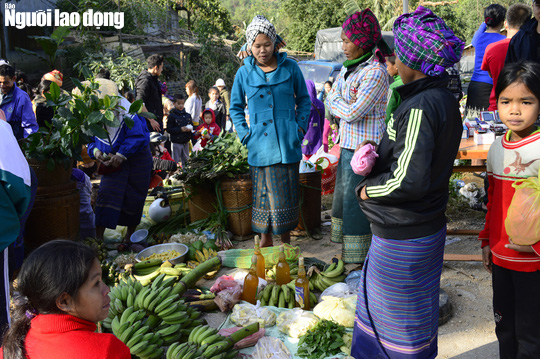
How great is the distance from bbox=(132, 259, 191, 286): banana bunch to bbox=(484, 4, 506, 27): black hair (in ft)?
16.3

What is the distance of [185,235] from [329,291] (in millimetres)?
2038

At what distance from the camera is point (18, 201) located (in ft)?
8.25

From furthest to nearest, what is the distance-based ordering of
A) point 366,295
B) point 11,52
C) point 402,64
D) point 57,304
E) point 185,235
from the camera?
point 11,52
point 185,235
point 366,295
point 402,64
point 57,304

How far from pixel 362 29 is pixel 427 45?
68.3 inches

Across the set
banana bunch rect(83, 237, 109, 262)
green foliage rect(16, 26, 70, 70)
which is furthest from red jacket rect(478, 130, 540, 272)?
green foliage rect(16, 26, 70, 70)

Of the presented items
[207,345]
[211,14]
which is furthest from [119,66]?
[207,345]

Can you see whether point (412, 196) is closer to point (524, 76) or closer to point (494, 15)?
point (524, 76)

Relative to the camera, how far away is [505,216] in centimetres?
254

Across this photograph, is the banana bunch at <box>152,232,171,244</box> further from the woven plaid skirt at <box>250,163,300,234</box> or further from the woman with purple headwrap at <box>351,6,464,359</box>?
the woman with purple headwrap at <box>351,6,464,359</box>

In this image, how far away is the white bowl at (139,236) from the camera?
5473mm

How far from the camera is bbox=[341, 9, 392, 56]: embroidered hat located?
3936 millimetres

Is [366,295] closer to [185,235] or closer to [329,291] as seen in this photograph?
[329,291]

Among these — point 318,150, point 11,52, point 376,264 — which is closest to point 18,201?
point 376,264

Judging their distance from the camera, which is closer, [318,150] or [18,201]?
[18,201]
